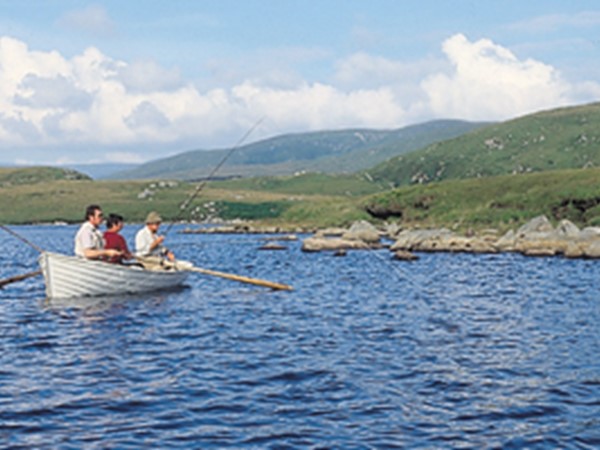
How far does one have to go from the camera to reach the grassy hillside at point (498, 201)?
88.0 m

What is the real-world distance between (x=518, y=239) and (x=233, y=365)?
2146 inches

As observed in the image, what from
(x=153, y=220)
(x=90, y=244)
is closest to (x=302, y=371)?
(x=90, y=244)

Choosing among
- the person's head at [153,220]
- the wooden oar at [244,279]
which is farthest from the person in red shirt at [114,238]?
the wooden oar at [244,279]

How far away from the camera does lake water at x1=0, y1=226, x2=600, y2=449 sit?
12750 millimetres

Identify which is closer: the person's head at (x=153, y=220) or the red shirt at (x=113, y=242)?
the red shirt at (x=113, y=242)

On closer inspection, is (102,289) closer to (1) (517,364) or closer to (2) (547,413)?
(1) (517,364)

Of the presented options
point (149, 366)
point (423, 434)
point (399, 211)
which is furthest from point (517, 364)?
point (399, 211)

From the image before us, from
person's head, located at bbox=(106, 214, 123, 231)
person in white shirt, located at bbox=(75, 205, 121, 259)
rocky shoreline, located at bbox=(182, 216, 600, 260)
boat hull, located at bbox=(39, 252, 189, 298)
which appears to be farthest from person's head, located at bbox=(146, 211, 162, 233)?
rocky shoreline, located at bbox=(182, 216, 600, 260)

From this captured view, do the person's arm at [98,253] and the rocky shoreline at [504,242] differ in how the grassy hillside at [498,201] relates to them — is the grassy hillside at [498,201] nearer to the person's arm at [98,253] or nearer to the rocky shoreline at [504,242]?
the rocky shoreline at [504,242]

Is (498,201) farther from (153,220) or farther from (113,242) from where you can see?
(113,242)

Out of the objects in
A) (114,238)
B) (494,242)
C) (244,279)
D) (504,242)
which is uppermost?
(114,238)

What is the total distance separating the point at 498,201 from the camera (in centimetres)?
9762

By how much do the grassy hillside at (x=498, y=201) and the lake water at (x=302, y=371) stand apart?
5646cm

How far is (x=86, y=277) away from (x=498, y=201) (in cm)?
7627
